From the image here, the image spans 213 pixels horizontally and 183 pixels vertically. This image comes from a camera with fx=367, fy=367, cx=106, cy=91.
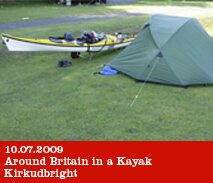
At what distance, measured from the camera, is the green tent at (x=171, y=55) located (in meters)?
8.64

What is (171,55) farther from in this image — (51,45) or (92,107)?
(51,45)

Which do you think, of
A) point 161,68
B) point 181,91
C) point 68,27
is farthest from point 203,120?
point 68,27

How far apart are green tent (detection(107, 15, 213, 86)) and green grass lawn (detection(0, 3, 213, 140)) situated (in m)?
0.25

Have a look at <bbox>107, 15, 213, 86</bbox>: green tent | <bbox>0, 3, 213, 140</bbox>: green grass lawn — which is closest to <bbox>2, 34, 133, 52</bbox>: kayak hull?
<bbox>0, 3, 213, 140</bbox>: green grass lawn

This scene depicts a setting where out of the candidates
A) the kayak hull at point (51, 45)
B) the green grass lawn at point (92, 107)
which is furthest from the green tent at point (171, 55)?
the kayak hull at point (51, 45)

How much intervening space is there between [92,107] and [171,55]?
248 centimetres

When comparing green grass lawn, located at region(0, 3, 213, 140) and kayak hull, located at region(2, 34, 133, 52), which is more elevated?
kayak hull, located at region(2, 34, 133, 52)

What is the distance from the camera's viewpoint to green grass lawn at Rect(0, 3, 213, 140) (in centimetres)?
638

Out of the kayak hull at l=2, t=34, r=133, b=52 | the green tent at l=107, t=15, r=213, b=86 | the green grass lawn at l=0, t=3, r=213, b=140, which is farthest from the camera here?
the kayak hull at l=2, t=34, r=133, b=52

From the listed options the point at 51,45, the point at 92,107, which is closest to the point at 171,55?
the point at 92,107

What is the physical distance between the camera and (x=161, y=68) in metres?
8.66

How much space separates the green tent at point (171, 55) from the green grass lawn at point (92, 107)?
0.81ft

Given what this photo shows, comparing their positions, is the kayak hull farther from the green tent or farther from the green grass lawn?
the green tent

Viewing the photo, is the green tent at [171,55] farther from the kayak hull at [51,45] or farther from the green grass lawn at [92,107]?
the kayak hull at [51,45]
